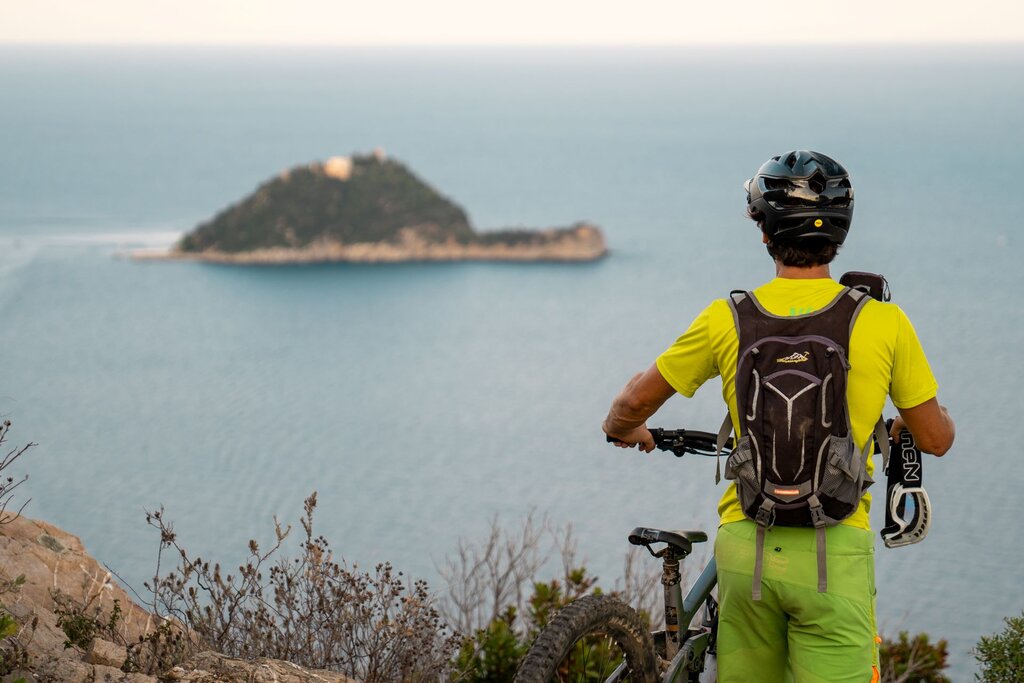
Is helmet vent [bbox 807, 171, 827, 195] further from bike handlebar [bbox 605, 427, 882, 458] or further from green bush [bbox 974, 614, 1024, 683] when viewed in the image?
green bush [bbox 974, 614, 1024, 683]

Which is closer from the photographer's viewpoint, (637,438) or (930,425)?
(930,425)

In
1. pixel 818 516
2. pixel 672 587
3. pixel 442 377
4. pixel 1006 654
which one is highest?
pixel 818 516

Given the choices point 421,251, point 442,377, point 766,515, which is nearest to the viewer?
point 766,515

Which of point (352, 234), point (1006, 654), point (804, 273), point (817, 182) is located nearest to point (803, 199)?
point (817, 182)

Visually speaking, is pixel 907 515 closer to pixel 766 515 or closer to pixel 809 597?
pixel 809 597

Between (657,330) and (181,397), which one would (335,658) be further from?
(657,330)

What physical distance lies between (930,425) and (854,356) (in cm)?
39

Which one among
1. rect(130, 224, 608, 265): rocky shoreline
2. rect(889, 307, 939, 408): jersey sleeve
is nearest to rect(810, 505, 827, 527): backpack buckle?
rect(889, 307, 939, 408): jersey sleeve

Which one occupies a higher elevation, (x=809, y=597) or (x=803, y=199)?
(x=803, y=199)

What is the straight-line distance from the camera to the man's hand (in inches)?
183

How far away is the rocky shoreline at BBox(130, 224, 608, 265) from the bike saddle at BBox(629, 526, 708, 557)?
128144 millimetres

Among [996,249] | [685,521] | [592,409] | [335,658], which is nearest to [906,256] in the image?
[996,249]

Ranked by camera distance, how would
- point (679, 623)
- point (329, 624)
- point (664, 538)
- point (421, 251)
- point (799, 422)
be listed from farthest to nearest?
point (421, 251)
point (329, 624)
point (679, 623)
point (664, 538)
point (799, 422)

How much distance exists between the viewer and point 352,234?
135 meters
